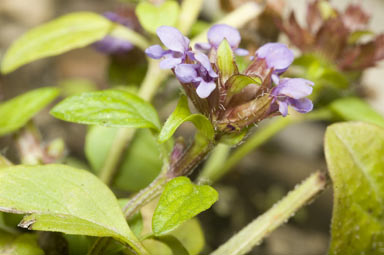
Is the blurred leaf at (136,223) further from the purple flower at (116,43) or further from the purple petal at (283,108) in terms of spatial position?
the purple flower at (116,43)

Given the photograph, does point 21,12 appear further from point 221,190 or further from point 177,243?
point 177,243

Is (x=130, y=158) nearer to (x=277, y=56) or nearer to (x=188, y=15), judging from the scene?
(x=188, y=15)

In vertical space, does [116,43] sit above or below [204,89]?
below

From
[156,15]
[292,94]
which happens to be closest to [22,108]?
[156,15]

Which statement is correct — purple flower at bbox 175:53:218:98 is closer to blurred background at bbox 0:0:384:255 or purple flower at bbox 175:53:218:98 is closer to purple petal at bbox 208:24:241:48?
purple petal at bbox 208:24:241:48

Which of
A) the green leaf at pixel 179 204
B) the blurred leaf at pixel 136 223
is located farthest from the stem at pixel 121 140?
the green leaf at pixel 179 204

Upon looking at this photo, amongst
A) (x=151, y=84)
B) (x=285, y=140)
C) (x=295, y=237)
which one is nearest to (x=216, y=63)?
(x=151, y=84)
